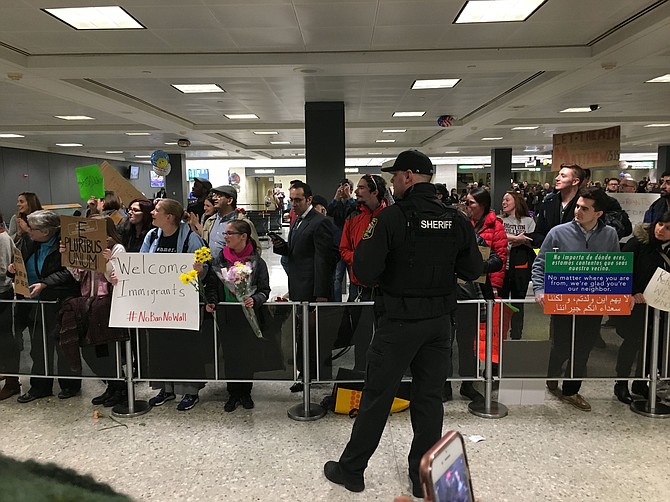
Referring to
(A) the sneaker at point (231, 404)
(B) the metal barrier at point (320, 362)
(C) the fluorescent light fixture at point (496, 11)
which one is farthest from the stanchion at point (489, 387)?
(C) the fluorescent light fixture at point (496, 11)

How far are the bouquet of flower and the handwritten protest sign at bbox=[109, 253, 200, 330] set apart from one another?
271 mm

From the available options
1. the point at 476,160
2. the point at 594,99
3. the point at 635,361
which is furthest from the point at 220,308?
the point at 476,160

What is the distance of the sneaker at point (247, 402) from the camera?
4160 millimetres

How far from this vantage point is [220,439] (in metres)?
3.64

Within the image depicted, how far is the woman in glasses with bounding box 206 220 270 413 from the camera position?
3967 mm

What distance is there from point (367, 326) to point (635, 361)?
7.01 feet

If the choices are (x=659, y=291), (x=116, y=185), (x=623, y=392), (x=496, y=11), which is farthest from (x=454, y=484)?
(x=496, y=11)

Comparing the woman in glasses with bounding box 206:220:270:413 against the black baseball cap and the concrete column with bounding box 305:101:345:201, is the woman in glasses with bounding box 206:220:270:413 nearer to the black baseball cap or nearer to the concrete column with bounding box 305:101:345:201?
the black baseball cap

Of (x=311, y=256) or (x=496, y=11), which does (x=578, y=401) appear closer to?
(x=311, y=256)

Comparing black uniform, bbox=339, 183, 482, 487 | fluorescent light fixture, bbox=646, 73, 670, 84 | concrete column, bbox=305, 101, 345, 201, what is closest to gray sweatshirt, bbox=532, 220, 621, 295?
black uniform, bbox=339, 183, 482, 487

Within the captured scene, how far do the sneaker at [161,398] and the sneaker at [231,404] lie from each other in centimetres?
50

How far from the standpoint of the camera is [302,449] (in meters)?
3.48

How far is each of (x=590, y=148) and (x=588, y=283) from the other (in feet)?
10.7

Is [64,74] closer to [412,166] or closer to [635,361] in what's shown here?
[412,166]
